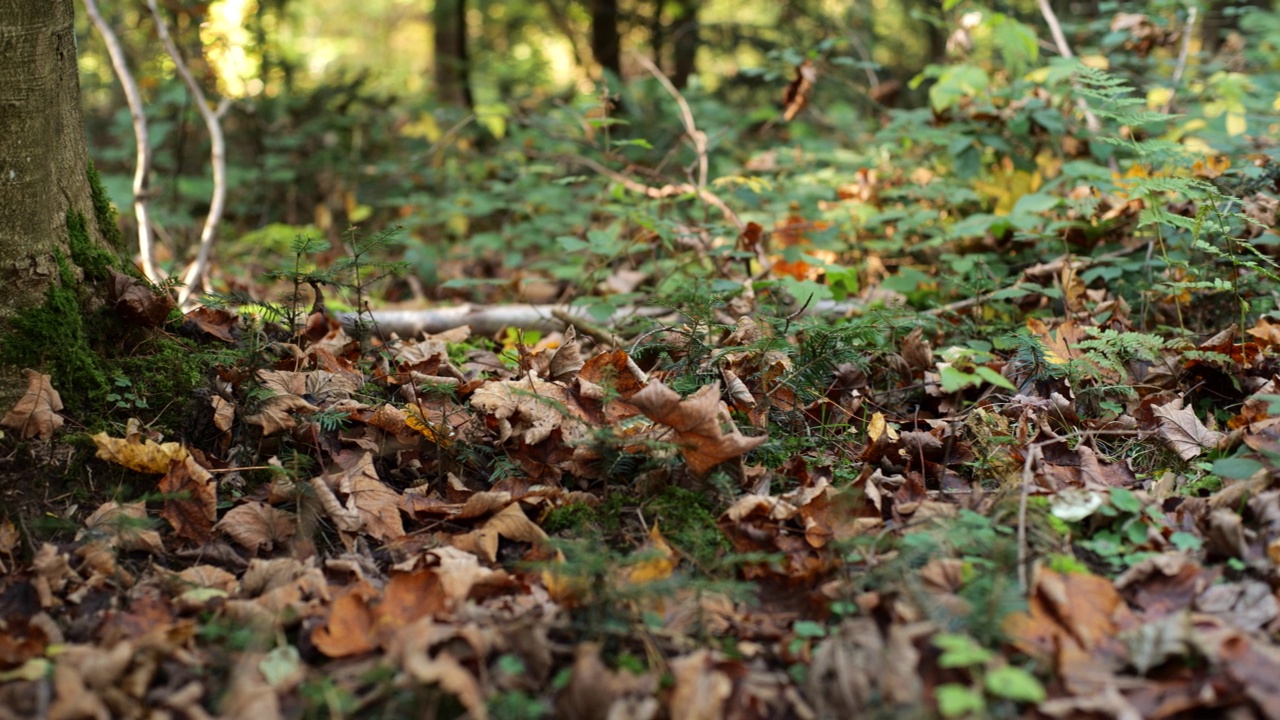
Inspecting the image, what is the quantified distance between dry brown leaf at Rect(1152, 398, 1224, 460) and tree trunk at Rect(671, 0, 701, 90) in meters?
6.74

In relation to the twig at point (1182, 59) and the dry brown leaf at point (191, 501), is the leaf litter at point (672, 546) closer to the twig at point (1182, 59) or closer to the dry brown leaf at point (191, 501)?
the dry brown leaf at point (191, 501)

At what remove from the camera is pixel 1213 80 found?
5285 millimetres

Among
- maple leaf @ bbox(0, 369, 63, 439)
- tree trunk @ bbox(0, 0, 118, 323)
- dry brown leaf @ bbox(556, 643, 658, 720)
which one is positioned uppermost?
tree trunk @ bbox(0, 0, 118, 323)

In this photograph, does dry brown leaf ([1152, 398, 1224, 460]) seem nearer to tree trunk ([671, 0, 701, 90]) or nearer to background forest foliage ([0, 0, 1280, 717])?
background forest foliage ([0, 0, 1280, 717])

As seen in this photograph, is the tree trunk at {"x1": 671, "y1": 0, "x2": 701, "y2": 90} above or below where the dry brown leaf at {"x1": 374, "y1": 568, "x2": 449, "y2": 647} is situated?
above

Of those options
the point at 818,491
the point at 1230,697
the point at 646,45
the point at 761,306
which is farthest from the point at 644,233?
the point at 646,45

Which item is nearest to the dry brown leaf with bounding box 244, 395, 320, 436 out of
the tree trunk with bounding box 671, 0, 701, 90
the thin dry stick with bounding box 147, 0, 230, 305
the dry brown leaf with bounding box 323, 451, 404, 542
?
the dry brown leaf with bounding box 323, 451, 404, 542

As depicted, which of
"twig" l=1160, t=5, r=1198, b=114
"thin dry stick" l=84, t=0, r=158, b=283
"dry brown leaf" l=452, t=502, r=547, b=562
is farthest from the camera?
"twig" l=1160, t=5, r=1198, b=114

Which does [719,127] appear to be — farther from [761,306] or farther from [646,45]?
[761,306]

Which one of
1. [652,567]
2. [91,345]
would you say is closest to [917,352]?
[652,567]

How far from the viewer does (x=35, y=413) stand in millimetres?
2525

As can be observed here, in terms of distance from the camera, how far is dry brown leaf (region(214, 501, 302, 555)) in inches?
97.0

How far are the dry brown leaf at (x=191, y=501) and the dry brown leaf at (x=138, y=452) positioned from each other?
0.09 ft

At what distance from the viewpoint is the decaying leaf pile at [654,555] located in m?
1.84
